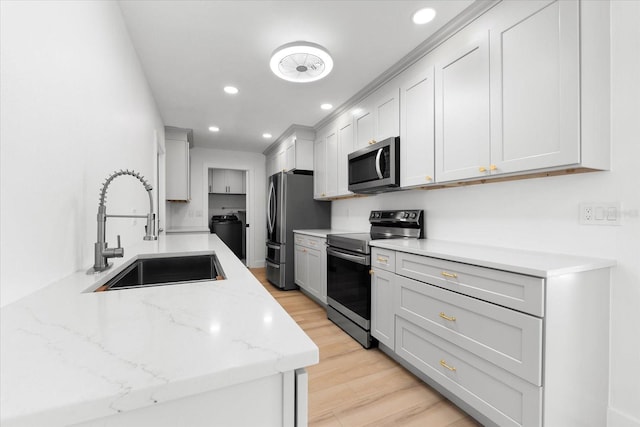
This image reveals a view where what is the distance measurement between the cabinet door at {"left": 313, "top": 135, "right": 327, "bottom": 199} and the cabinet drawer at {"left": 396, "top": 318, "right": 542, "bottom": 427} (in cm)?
232

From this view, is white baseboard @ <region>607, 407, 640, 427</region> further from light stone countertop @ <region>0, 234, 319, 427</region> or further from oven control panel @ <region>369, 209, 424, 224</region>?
light stone countertop @ <region>0, 234, 319, 427</region>

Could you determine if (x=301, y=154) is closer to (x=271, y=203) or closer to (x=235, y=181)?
(x=271, y=203)

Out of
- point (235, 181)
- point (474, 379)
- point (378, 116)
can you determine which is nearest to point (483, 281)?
point (474, 379)

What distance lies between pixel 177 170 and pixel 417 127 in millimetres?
A: 3634

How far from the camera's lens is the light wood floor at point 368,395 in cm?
151

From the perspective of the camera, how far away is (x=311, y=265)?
3539mm

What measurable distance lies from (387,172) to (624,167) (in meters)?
1.43

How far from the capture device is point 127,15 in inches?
73.8

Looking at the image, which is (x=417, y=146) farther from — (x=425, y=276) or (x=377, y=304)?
(x=377, y=304)

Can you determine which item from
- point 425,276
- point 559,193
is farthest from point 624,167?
point 425,276

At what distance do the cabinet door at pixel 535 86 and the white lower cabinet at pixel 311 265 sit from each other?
208cm

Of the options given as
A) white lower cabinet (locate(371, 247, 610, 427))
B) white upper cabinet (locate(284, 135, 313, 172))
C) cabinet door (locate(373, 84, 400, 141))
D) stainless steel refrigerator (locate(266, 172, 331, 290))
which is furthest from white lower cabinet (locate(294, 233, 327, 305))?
white lower cabinet (locate(371, 247, 610, 427))

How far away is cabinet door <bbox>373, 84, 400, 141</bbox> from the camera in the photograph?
246 cm

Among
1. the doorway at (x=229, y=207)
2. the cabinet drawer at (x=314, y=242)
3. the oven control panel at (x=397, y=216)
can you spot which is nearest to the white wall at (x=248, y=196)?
the doorway at (x=229, y=207)
